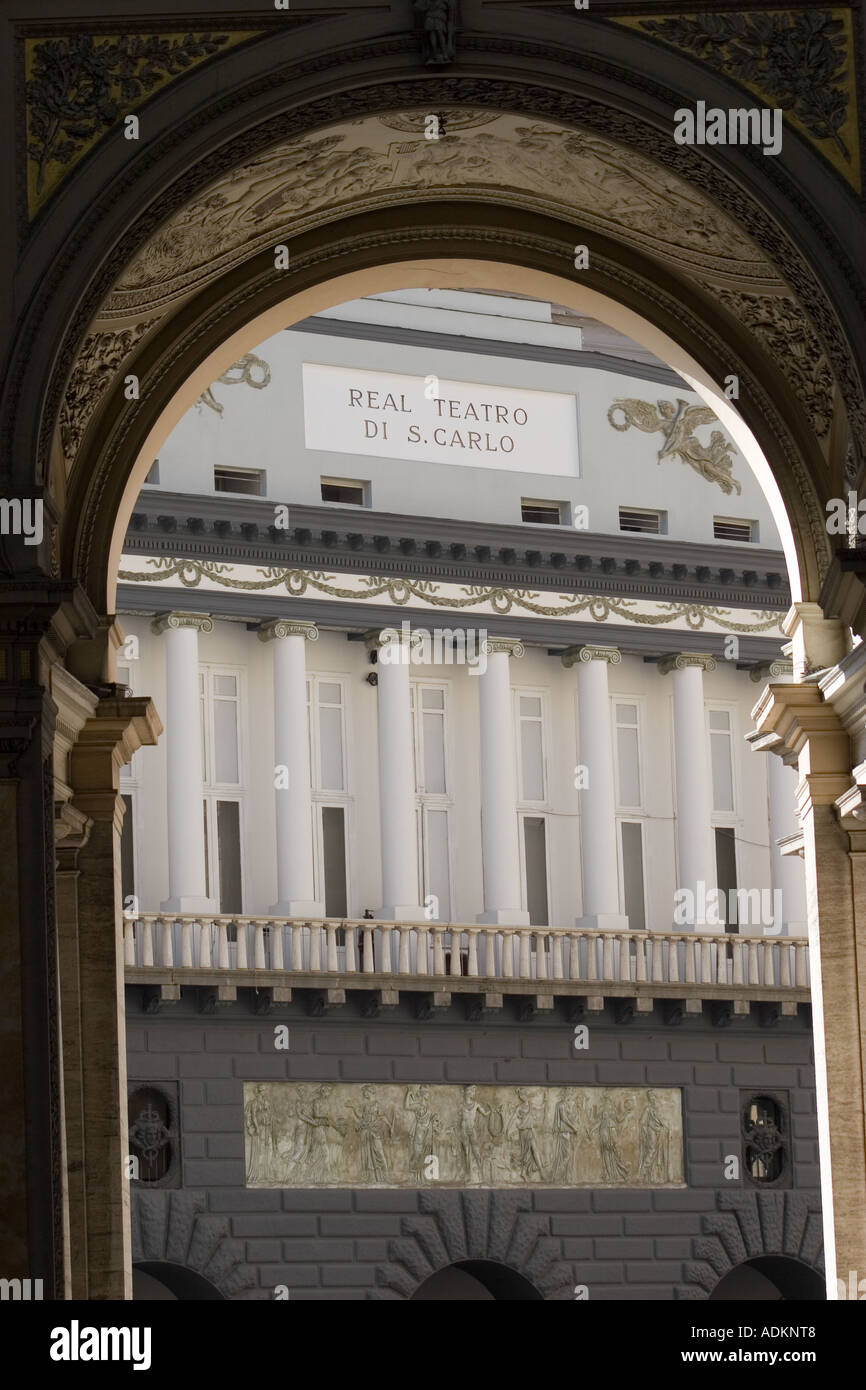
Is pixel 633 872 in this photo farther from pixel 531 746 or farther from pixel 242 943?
pixel 242 943

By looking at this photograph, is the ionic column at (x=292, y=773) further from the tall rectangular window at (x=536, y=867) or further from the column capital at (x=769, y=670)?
the column capital at (x=769, y=670)

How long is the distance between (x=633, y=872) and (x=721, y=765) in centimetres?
219

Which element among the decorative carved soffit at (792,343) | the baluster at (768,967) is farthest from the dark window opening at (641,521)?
the decorative carved soffit at (792,343)

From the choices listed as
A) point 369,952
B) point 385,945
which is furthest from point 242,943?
point 385,945

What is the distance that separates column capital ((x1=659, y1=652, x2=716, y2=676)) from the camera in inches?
1629

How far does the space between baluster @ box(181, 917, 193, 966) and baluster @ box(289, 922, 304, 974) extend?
56.2 inches

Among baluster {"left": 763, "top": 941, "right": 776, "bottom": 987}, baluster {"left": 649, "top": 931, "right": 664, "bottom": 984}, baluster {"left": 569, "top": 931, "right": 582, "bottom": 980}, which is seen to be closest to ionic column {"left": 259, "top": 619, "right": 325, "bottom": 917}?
baluster {"left": 569, "top": 931, "right": 582, "bottom": 980}

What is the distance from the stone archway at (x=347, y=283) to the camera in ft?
47.7

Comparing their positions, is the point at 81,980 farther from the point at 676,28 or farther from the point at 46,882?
the point at 676,28

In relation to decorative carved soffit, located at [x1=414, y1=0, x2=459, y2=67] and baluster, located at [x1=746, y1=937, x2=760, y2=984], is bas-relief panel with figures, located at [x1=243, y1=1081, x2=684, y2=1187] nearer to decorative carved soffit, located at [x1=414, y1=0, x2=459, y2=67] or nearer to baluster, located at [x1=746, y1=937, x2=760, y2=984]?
baluster, located at [x1=746, y1=937, x2=760, y2=984]

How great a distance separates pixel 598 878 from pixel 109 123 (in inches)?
1036

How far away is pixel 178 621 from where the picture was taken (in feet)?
124

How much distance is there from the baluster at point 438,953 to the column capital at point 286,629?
4414mm

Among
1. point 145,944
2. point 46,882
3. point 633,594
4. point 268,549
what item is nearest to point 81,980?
point 46,882
